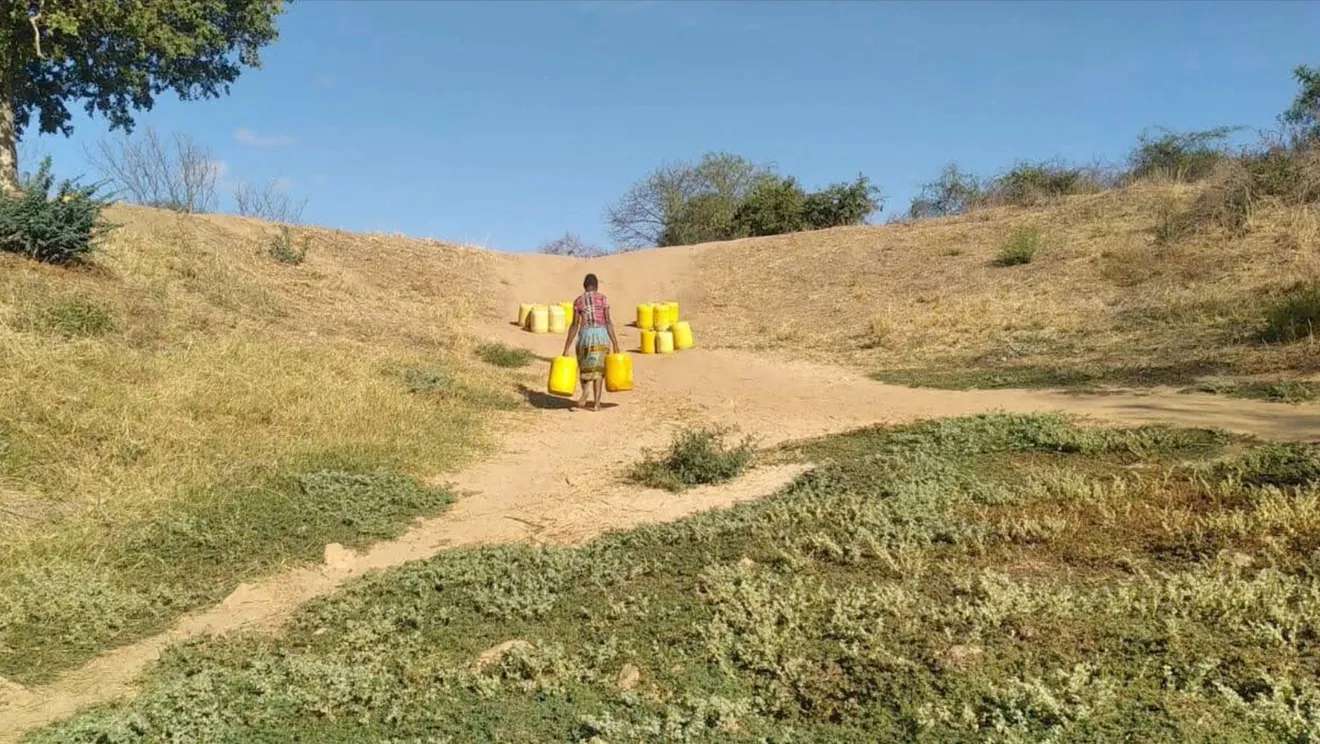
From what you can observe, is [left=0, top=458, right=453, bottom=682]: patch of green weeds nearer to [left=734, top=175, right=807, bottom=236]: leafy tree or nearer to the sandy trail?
the sandy trail

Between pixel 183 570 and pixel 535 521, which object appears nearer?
pixel 183 570

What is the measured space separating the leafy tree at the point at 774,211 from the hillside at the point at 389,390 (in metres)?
11.7

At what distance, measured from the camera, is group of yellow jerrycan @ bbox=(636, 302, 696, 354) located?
15727 millimetres

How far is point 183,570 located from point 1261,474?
649cm

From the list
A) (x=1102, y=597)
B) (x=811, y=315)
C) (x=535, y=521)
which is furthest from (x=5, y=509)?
(x=811, y=315)

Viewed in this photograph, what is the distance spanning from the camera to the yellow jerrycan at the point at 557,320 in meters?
17.9

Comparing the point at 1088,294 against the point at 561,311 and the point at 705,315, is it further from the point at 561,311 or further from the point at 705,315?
the point at 561,311

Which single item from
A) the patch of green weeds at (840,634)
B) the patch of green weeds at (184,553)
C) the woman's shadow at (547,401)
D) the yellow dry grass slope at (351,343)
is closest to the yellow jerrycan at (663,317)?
the yellow dry grass slope at (351,343)

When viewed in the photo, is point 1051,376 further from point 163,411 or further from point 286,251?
point 286,251

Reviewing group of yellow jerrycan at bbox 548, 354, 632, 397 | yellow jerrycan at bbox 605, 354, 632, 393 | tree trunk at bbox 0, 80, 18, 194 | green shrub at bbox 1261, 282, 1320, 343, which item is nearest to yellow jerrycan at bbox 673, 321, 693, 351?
group of yellow jerrycan at bbox 548, 354, 632, 397

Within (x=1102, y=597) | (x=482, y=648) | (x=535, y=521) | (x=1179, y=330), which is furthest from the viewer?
(x=1179, y=330)

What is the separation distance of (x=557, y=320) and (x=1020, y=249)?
9657mm

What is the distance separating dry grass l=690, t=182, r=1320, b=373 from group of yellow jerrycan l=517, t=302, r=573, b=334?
109 inches

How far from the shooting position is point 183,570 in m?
5.52
